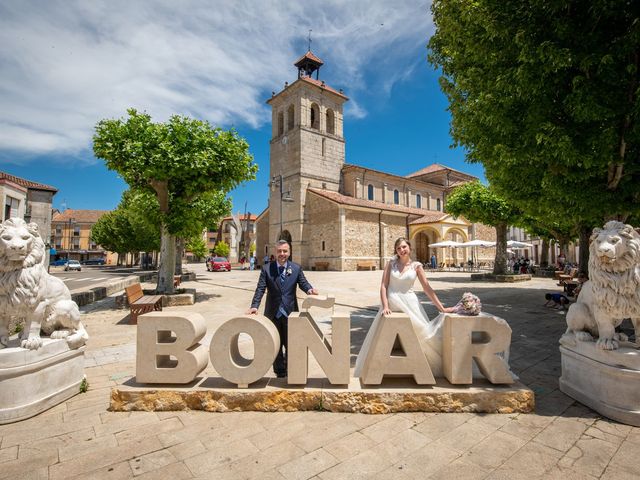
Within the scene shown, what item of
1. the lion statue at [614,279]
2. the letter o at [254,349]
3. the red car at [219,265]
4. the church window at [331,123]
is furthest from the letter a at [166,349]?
the church window at [331,123]

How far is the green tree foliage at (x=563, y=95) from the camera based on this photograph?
15.9 ft

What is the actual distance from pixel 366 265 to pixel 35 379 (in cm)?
2766

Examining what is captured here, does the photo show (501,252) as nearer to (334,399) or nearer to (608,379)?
(608,379)

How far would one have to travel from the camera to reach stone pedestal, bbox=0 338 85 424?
9.99 ft

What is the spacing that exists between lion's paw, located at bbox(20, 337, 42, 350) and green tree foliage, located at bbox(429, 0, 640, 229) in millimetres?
7207

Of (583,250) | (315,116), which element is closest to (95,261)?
(315,116)

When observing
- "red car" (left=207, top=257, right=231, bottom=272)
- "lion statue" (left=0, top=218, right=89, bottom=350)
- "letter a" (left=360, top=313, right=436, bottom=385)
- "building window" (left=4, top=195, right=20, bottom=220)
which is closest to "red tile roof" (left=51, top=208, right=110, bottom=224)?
"building window" (left=4, top=195, right=20, bottom=220)

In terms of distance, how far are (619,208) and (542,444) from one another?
17.3 feet

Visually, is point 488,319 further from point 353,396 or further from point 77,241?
point 77,241

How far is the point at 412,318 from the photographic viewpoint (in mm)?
3594

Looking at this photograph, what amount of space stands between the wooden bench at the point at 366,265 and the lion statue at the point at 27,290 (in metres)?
26.7

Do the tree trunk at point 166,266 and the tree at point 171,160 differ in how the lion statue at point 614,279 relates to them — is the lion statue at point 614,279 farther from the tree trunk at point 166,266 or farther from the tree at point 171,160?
the tree trunk at point 166,266

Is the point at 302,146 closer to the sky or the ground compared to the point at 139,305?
closer to the sky

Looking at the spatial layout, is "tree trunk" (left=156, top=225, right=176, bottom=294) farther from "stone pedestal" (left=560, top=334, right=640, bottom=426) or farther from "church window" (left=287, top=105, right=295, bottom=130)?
"church window" (left=287, top=105, right=295, bottom=130)
